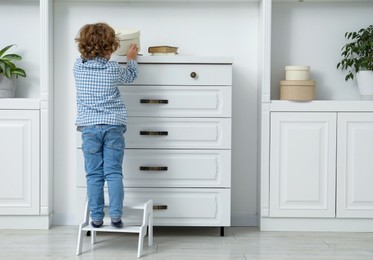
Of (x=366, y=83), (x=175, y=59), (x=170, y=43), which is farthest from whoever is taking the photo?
(x=170, y=43)

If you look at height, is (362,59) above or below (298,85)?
above

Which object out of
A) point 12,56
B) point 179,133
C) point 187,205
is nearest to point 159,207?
point 187,205

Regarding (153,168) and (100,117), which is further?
(153,168)

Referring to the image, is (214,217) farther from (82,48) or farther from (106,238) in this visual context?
(82,48)

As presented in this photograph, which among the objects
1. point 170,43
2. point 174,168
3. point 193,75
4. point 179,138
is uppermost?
point 170,43

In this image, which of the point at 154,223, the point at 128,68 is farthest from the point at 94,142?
the point at 154,223

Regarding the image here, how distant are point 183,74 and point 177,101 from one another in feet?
0.48

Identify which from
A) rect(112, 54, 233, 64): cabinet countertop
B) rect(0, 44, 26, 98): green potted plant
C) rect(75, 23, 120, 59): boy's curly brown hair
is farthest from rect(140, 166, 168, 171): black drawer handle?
rect(0, 44, 26, 98): green potted plant

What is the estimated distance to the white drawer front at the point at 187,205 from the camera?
3.19m

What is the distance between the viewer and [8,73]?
331 cm

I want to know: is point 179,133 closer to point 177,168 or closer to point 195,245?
point 177,168

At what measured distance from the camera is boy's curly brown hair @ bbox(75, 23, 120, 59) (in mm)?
2854

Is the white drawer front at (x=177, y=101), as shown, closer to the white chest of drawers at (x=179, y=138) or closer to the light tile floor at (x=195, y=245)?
the white chest of drawers at (x=179, y=138)

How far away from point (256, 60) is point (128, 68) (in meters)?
0.91
